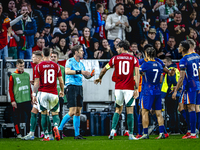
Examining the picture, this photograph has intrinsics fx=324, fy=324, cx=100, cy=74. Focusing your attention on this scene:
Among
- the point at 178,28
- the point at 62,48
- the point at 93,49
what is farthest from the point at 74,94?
the point at 178,28

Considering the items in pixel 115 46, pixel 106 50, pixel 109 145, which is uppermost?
pixel 115 46

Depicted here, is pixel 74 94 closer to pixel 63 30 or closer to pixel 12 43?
pixel 12 43

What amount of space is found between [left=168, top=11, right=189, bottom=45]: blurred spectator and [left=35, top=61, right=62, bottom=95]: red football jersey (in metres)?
7.55

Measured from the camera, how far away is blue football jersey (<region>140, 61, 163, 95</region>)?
24.2 ft

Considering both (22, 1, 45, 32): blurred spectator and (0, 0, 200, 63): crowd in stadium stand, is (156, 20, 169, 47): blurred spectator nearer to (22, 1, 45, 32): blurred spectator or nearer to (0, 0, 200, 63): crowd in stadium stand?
(0, 0, 200, 63): crowd in stadium stand

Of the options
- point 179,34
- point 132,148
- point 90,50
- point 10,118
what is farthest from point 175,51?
point 132,148

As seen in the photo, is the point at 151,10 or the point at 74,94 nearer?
the point at 74,94

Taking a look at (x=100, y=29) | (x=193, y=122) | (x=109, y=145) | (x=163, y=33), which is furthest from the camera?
(x=163, y=33)

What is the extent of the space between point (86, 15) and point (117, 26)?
1335 mm

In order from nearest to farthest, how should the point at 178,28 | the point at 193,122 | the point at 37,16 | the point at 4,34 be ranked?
the point at 193,122 → the point at 4,34 → the point at 37,16 → the point at 178,28

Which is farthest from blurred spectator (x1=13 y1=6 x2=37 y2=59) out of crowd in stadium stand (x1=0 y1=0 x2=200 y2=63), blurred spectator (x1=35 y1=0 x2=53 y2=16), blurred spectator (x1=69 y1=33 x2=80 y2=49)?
blurred spectator (x1=69 y1=33 x2=80 y2=49)

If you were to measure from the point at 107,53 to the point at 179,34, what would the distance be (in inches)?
147

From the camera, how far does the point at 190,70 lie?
7445mm

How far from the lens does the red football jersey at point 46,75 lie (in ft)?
23.3
